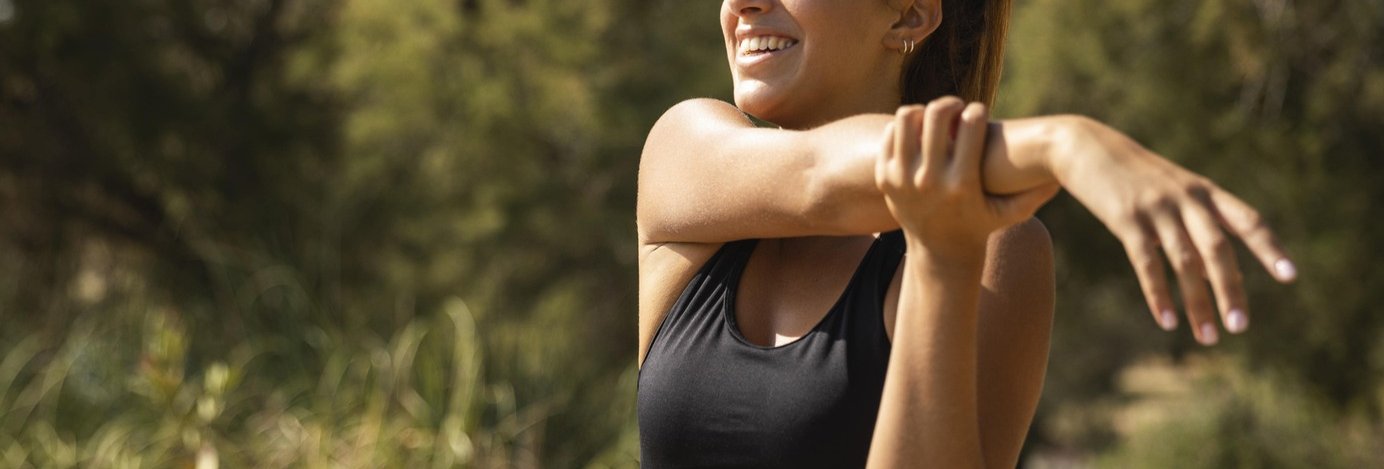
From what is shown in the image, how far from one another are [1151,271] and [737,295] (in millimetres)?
689

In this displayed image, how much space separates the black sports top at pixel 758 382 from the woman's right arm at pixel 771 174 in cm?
9

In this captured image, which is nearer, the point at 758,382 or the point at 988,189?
the point at 988,189

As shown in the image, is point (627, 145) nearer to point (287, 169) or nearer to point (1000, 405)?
point (287, 169)

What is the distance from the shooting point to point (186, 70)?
26.3ft

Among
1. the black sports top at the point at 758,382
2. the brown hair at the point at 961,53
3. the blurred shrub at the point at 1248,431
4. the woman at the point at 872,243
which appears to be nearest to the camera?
the woman at the point at 872,243

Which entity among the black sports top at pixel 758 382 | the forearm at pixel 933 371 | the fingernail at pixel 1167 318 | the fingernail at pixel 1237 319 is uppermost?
the fingernail at pixel 1237 319

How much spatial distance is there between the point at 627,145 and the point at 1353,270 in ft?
11.6

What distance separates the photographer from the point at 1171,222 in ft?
3.55

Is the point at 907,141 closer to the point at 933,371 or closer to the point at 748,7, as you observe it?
the point at 933,371

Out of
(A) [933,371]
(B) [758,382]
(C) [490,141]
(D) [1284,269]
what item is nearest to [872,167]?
(A) [933,371]

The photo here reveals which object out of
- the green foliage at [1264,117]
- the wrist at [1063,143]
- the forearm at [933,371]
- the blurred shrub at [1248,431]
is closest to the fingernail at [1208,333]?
the wrist at [1063,143]

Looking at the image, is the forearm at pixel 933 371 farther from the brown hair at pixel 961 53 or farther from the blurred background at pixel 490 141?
the blurred background at pixel 490 141

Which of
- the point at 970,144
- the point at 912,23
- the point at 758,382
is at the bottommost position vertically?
the point at 758,382

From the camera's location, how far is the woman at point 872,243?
1148 millimetres
